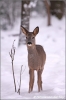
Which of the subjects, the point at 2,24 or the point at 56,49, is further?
the point at 2,24

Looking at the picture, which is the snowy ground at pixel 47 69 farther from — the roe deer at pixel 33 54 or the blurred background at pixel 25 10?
the blurred background at pixel 25 10

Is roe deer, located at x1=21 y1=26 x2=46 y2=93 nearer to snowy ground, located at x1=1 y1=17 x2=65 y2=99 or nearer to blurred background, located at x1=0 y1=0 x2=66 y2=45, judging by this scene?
snowy ground, located at x1=1 y1=17 x2=65 y2=99

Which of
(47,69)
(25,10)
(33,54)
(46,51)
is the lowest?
(47,69)

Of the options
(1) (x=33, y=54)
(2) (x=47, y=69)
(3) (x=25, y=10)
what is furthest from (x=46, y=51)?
(1) (x=33, y=54)

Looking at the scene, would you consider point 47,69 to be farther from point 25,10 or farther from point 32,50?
point 25,10

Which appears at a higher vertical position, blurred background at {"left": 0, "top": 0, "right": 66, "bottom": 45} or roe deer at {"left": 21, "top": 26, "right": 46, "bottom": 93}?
blurred background at {"left": 0, "top": 0, "right": 66, "bottom": 45}

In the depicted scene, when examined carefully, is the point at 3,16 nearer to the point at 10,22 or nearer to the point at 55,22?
the point at 10,22

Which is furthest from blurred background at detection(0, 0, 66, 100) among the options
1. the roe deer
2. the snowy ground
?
the roe deer

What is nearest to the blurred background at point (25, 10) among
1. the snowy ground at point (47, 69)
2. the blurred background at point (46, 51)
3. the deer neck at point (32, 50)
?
the blurred background at point (46, 51)

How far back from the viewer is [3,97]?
4695mm

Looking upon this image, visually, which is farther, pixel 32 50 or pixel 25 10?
pixel 25 10

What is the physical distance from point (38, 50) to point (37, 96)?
1197mm

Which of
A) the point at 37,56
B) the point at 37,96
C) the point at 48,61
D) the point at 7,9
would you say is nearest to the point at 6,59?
the point at 48,61

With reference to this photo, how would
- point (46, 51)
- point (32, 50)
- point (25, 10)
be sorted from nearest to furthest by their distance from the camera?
point (32, 50) < point (46, 51) < point (25, 10)
